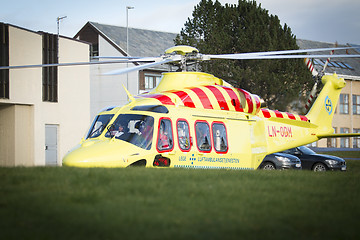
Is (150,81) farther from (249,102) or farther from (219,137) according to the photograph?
(219,137)

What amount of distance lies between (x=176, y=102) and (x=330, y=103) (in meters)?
8.38

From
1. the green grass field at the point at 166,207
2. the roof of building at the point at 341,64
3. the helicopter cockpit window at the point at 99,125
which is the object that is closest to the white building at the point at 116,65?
the roof of building at the point at 341,64

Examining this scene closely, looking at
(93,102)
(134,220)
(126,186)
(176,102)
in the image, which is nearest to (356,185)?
(126,186)

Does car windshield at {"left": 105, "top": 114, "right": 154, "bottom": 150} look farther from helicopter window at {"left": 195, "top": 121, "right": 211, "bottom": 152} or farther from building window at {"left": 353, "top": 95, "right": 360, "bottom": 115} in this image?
building window at {"left": 353, "top": 95, "right": 360, "bottom": 115}

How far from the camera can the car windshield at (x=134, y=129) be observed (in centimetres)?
1322

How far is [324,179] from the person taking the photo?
10.1 meters

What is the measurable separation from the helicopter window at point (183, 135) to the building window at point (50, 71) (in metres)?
19.4

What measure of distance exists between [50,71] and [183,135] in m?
20.0

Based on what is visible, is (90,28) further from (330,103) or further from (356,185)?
(356,185)

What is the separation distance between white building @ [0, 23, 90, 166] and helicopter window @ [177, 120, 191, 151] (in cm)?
1698

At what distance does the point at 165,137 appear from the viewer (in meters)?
13.7

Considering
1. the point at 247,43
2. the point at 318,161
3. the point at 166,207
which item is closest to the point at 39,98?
the point at 247,43

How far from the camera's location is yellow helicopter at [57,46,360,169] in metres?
13.0

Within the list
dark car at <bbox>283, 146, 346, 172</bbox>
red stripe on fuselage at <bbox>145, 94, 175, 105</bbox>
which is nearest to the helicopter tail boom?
dark car at <bbox>283, 146, 346, 172</bbox>
